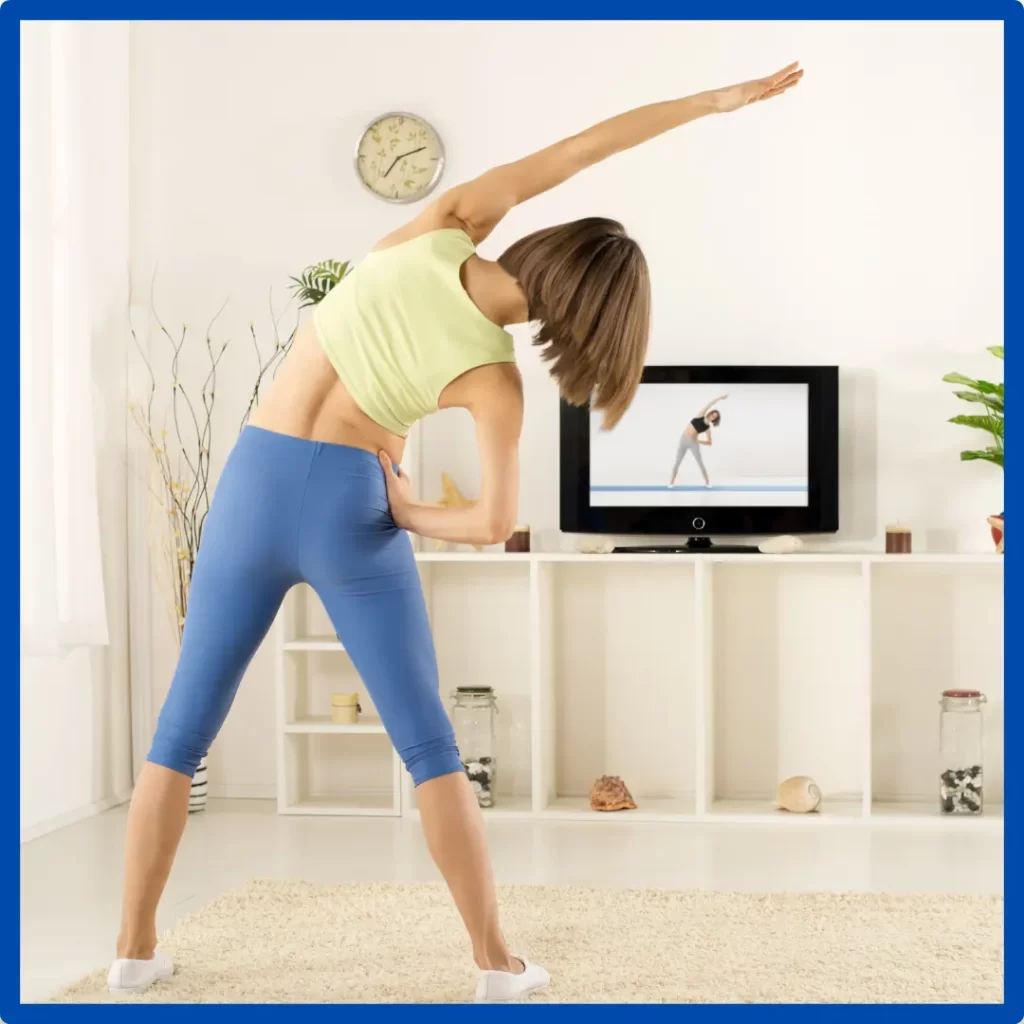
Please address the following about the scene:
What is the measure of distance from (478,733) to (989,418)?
184 cm

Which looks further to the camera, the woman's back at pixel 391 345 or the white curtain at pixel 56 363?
the white curtain at pixel 56 363

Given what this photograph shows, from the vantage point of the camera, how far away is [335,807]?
430cm

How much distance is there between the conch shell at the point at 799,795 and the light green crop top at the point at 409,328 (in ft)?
7.93

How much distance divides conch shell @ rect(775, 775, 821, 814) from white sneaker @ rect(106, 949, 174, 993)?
7.64 ft

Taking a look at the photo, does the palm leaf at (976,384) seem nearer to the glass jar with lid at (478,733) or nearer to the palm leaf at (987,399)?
the palm leaf at (987,399)

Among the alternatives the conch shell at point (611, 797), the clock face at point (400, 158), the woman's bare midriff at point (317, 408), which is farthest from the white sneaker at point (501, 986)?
the clock face at point (400, 158)

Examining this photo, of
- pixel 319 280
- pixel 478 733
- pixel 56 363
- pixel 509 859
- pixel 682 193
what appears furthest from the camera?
pixel 682 193

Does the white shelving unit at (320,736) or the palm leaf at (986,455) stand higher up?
the palm leaf at (986,455)

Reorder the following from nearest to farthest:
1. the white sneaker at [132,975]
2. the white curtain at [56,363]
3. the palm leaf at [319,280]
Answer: the white sneaker at [132,975] < the white curtain at [56,363] < the palm leaf at [319,280]

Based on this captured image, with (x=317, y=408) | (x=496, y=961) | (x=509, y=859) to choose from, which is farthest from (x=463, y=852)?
(x=509, y=859)

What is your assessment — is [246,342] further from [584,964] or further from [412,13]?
[584,964]

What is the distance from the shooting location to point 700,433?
4.37 metres

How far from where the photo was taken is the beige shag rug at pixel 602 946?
2.37m

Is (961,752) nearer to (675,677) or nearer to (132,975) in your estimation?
(675,677)
